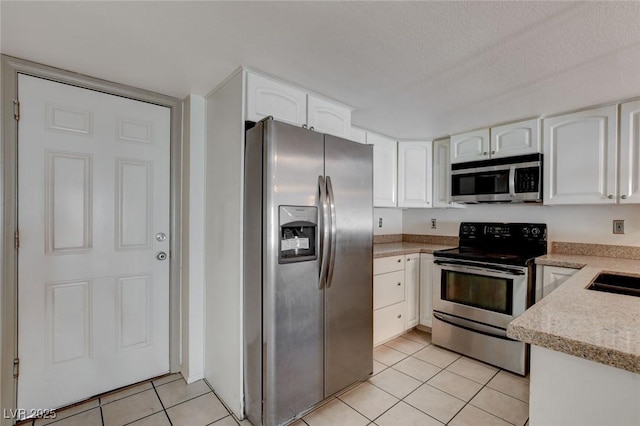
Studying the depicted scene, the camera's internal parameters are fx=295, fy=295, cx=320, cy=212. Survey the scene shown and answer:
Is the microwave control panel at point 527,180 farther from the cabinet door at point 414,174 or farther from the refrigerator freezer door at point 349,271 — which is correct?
the refrigerator freezer door at point 349,271

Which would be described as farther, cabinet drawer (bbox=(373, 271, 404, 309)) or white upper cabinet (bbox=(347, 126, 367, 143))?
white upper cabinet (bbox=(347, 126, 367, 143))

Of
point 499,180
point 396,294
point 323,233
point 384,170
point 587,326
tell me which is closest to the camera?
point 587,326

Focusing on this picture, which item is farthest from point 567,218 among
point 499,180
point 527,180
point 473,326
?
point 473,326

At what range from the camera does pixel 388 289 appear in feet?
9.11

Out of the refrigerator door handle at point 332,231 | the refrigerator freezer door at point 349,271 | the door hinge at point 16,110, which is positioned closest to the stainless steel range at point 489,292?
the refrigerator freezer door at point 349,271

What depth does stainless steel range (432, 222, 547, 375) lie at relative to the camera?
234cm

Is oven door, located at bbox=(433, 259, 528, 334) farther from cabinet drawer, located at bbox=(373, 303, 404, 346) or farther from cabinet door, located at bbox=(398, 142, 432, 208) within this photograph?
cabinet door, located at bbox=(398, 142, 432, 208)

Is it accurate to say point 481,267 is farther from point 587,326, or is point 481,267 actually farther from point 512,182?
point 587,326

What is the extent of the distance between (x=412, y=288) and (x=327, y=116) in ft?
6.33

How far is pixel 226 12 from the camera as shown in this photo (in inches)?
51.4

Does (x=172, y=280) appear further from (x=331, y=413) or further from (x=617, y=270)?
(x=617, y=270)

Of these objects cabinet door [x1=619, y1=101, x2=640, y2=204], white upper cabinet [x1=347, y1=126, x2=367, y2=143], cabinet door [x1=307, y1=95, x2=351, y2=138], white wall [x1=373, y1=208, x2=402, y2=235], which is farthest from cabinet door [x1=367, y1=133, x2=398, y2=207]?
cabinet door [x1=619, y1=101, x2=640, y2=204]

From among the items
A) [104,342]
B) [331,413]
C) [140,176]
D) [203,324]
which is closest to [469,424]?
[331,413]

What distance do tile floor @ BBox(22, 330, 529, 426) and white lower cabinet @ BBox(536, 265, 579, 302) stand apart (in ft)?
2.30
